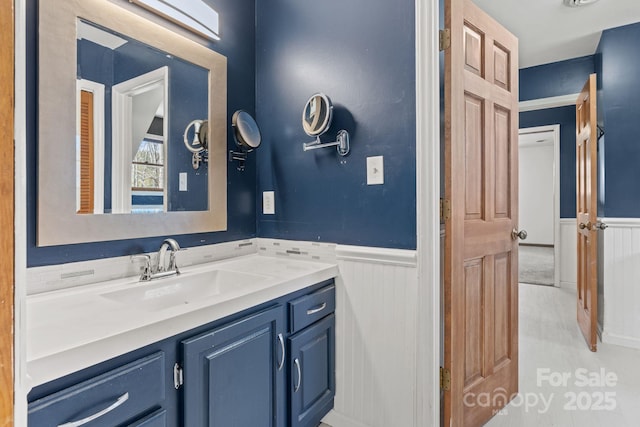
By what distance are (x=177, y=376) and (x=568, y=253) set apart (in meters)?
4.96

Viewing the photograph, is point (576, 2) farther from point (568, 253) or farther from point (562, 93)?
point (568, 253)

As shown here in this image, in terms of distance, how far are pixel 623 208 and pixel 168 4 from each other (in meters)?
3.66

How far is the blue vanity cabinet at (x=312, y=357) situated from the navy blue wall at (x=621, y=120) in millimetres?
2835

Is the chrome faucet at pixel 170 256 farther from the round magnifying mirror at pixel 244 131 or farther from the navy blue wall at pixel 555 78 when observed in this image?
the navy blue wall at pixel 555 78

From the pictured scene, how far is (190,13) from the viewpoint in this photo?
169 cm

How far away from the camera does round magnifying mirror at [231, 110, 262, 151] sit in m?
1.85

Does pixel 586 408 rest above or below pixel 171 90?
below

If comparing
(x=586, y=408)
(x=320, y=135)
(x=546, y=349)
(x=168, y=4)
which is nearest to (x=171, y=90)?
(x=168, y=4)

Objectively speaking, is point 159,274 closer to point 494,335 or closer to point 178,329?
point 178,329

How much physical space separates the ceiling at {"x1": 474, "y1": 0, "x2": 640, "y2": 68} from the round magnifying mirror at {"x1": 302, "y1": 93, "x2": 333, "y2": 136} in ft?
6.02

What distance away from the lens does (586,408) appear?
192 cm

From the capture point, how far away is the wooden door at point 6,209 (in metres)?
0.38

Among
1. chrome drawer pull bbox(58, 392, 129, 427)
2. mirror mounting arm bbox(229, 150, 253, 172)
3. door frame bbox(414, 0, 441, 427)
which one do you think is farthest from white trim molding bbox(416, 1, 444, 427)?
chrome drawer pull bbox(58, 392, 129, 427)

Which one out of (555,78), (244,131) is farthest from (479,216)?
(555,78)
